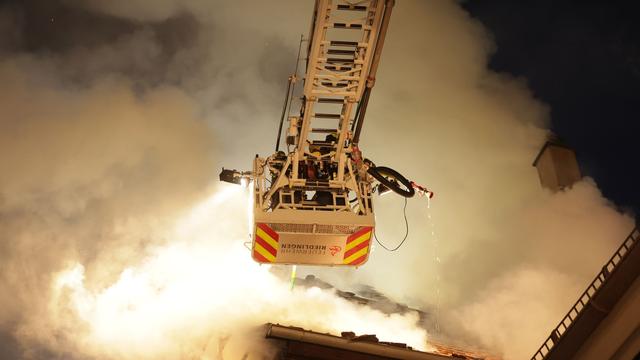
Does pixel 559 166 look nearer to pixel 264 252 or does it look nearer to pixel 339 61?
pixel 339 61

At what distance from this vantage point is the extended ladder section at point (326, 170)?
22.8 feet

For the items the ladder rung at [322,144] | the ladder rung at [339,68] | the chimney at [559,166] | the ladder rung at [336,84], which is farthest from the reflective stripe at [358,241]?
the chimney at [559,166]

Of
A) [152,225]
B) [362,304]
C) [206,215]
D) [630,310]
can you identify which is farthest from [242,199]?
[630,310]

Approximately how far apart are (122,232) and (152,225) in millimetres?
589

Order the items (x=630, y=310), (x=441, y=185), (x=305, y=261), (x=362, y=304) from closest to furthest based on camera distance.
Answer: (x=630, y=310) < (x=305, y=261) < (x=362, y=304) < (x=441, y=185)

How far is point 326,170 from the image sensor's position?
26.0ft

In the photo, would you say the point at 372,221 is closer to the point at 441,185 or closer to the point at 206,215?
the point at 206,215

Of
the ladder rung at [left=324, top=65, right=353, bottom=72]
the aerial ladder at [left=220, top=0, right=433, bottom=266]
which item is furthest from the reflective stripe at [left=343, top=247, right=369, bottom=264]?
the ladder rung at [left=324, top=65, right=353, bottom=72]

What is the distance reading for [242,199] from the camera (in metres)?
12.9

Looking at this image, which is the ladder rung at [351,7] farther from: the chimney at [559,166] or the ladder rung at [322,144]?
the chimney at [559,166]

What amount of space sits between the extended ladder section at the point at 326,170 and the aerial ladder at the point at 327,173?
1 cm

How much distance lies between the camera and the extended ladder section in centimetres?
696

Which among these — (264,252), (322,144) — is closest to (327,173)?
(322,144)

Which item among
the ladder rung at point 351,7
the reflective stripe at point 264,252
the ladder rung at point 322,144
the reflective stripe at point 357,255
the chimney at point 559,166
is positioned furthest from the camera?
the chimney at point 559,166
